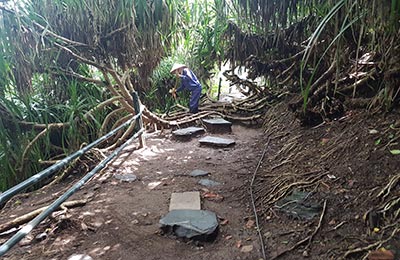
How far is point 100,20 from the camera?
3.90m

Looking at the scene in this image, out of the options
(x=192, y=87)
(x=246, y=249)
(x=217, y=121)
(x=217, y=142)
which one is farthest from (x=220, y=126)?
(x=246, y=249)

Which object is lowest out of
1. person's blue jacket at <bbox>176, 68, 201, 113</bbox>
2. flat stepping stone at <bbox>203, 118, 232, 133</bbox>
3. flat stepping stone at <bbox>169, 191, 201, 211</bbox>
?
flat stepping stone at <bbox>203, 118, 232, 133</bbox>

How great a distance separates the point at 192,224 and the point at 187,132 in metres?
3.11

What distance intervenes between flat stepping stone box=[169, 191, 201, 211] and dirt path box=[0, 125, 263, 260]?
69 mm

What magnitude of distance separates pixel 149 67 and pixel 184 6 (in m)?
1.39

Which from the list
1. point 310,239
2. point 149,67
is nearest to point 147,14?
point 149,67

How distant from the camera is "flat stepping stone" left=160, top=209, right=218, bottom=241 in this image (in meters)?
2.20

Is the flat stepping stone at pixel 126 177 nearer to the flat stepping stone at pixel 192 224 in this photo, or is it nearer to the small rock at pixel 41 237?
the flat stepping stone at pixel 192 224

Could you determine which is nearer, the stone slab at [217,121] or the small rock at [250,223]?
the small rock at [250,223]

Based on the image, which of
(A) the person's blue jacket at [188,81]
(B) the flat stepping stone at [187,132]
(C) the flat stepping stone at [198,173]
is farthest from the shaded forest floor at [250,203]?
(A) the person's blue jacket at [188,81]

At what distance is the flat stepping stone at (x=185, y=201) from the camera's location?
8.89 feet

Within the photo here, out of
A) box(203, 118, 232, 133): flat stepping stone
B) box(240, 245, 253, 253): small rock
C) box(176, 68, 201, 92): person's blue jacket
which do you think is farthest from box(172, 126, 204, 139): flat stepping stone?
box(240, 245, 253, 253): small rock

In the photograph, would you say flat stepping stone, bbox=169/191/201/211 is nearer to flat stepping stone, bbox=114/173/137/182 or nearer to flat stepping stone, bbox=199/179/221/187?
flat stepping stone, bbox=199/179/221/187

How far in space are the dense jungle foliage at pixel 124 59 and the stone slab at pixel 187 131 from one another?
18.1 inches
